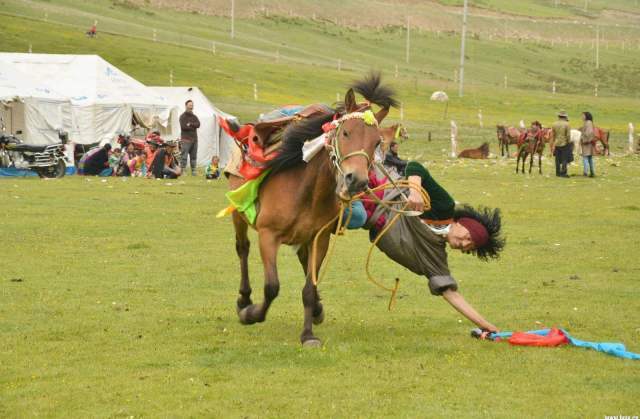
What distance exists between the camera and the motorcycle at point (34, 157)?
27.9 m

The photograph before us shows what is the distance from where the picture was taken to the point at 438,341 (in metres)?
8.81

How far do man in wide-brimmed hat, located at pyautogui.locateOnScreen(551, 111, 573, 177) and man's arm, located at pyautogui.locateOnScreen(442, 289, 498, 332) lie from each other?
22.2 metres

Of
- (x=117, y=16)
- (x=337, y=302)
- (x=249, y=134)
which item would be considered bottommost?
(x=337, y=302)

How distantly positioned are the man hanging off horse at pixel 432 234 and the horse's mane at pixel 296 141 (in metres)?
0.62

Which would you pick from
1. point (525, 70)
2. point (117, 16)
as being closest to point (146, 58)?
point (117, 16)

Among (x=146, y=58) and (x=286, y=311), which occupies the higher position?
(x=146, y=58)

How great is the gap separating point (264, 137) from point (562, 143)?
22.3 m

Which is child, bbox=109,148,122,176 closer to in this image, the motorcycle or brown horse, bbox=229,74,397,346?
the motorcycle

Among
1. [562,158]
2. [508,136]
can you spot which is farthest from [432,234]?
[508,136]

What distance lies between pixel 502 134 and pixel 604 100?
155ft

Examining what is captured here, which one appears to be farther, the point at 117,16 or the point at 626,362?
the point at 117,16

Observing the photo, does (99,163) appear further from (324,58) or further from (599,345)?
(324,58)

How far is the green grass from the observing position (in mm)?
6828

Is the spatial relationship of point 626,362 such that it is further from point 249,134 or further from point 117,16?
point 117,16
